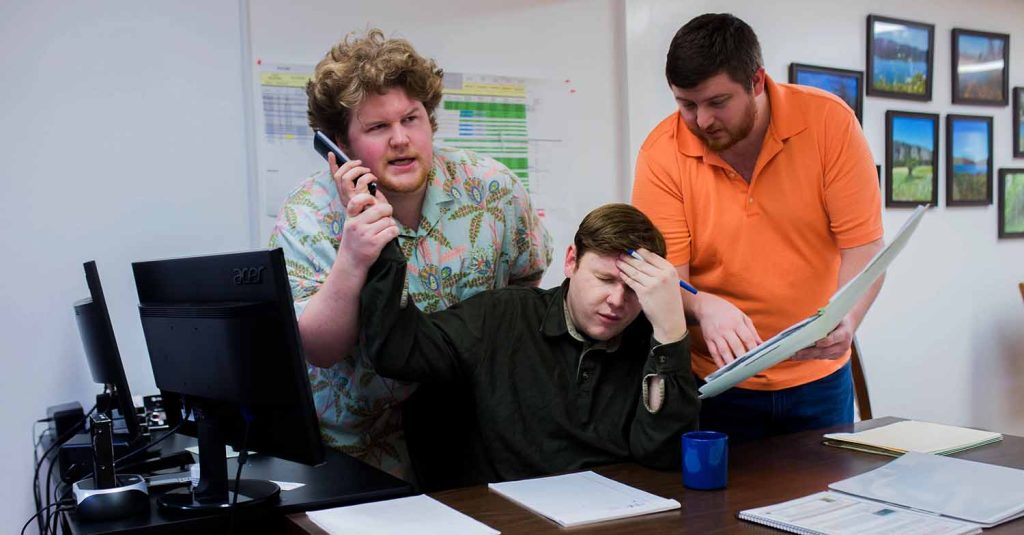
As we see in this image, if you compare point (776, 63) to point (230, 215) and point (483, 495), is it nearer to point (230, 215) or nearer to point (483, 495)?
point (230, 215)

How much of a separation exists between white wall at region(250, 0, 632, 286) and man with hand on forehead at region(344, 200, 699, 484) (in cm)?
121

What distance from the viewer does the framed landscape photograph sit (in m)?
3.96

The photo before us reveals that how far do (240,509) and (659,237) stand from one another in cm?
92

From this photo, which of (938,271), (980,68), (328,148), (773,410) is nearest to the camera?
(328,148)

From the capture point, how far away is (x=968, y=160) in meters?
4.34

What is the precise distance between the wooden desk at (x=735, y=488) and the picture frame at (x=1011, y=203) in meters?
3.22

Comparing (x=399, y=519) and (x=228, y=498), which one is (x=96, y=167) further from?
(x=399, y=519)

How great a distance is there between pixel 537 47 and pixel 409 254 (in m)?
1.58

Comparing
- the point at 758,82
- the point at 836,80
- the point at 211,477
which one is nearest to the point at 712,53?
the point at 758,82

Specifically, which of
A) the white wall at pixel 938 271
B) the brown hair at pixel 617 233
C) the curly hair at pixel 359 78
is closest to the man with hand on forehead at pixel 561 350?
the brown hair at pixel 617 233

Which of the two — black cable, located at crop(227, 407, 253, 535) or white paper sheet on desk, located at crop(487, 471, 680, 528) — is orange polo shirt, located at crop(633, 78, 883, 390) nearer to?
white paper sheet on desk, located at crop(487, 471, 680, 528)

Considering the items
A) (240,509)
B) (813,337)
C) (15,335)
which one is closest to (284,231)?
(240,509)

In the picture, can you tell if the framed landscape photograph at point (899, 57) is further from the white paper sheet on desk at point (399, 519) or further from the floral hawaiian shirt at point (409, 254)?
the white paper sheet on desk at point (399, 519)

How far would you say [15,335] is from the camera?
7.75 ft
